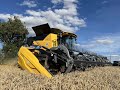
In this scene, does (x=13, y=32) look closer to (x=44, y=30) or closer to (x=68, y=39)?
(x=68, y=39)

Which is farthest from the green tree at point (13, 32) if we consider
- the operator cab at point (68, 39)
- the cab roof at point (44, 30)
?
the cab roof at point (44, 30)

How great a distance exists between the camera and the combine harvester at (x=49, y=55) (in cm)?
1178

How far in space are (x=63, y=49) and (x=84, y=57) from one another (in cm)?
343

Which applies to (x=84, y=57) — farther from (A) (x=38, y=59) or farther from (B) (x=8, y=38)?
(B) (x=8, y=38)

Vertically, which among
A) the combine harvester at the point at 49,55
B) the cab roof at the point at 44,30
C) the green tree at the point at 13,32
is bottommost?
the combine harvester at the point at 49,55

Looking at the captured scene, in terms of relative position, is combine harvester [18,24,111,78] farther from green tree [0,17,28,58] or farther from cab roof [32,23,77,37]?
green tree [0,17,28,58]

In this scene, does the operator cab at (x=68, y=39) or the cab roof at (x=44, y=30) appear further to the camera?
the operator cab at (x=68, y=39)

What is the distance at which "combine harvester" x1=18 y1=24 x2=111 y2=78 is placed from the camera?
11.8m

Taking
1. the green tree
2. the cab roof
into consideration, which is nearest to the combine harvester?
the cab roof

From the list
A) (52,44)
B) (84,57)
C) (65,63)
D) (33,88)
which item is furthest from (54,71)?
(33,88)

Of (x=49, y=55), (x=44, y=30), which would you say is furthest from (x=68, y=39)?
(x=49, y=55)

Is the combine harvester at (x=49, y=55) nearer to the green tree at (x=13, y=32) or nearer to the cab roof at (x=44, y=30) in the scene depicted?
the cab roof at (x=44, y=30)

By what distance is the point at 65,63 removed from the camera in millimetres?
12516

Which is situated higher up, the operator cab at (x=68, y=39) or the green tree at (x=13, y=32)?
the green tree at (x=13, y=32)
